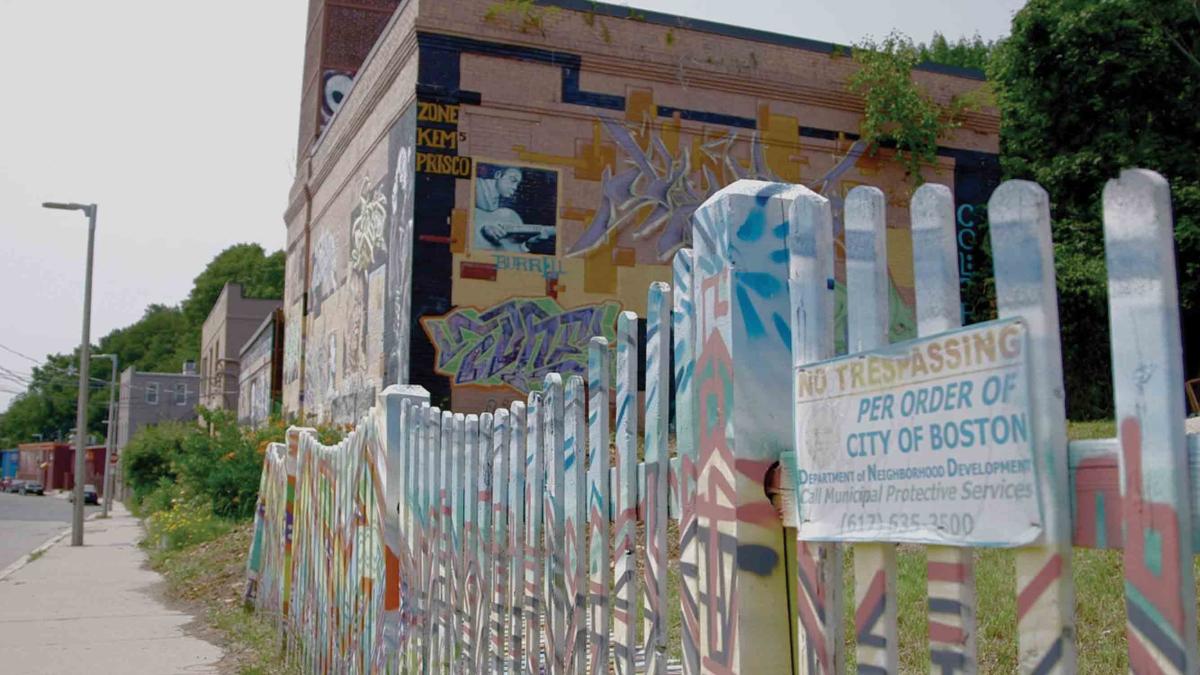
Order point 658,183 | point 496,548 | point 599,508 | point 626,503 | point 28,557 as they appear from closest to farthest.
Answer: point 626,503
point 599,508
point 496,548
point 658,183
point 28,557

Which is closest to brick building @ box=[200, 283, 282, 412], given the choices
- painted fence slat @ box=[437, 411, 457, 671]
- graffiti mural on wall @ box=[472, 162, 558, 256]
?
graffiti mural on wall @ box=[472, 162, 558, 256]

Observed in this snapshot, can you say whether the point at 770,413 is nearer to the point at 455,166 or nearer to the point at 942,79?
the point at 455,166

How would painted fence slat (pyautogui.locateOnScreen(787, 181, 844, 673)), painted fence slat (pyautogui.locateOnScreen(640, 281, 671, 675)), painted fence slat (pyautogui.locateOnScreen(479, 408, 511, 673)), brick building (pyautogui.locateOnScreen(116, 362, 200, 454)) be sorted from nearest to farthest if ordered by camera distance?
1. painted fence slat (pyautogui.locateOnScreen(787, 181, 844, 673))
2. painted fence slat (pyautogui.locateOnScreen(640, 281, 671, 675))
3. painted fence slat (pyautogui.locateOnScreen(479, 408, 511, 673))
4. brick building (pyautogui.locateOnScreen(116, 362, 200, 454))

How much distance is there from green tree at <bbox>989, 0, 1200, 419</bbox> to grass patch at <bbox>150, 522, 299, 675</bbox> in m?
17.2

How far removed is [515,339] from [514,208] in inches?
81.9

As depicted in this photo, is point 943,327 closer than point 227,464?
Yes

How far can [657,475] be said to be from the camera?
2975 mm

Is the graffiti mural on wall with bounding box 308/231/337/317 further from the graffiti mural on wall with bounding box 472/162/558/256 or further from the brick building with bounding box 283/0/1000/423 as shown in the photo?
the graffiti mural on wall with bounding box 472/162/558/256

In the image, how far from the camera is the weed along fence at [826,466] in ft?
5.44

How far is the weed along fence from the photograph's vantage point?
1.66 metres

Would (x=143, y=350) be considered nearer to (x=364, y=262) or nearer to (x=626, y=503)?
(x=364, y=262)

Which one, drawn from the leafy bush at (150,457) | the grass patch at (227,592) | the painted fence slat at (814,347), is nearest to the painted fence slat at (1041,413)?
the painted fence slat at (814,347)

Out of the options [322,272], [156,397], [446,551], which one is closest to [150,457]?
[322,272]

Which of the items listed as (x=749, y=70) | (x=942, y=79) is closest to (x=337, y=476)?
(x=749, y=70)
